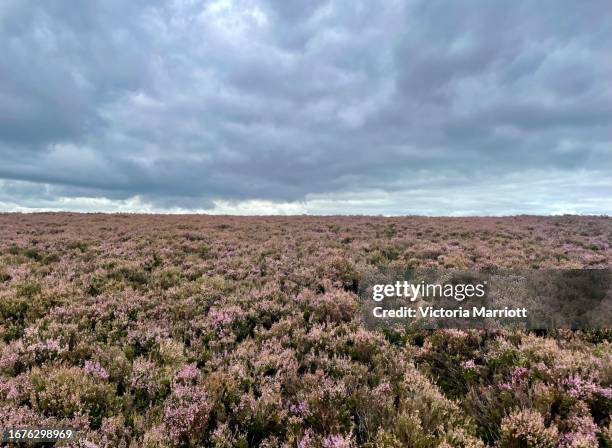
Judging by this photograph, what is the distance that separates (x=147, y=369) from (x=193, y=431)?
75.0 inches

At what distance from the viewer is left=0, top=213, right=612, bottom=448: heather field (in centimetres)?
480

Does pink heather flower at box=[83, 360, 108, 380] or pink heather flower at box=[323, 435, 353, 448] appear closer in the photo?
pink heather flower at box=[323, 435, 353, 448]

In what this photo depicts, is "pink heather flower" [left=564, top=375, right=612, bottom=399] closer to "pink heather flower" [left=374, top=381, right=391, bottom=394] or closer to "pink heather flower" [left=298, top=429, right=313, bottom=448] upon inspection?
"pink heather flower" [left=374, top=381, right=391, bottom=394]

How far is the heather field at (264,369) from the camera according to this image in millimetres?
4805

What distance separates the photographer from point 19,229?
22484 mm

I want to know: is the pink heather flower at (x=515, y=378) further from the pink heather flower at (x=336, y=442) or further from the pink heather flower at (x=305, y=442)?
the pink heather flower at (x=305, y=442)

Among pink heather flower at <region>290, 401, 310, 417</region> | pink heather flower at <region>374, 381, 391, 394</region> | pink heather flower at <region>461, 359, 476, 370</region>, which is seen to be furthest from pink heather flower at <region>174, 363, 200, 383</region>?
pink heather flower at <region>461, 359, 476, 370</region>

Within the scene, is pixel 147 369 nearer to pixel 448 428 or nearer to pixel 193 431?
pixel 193 431

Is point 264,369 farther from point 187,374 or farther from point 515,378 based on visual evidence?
point 515,378

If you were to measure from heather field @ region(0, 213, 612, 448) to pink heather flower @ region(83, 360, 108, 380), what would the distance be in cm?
2

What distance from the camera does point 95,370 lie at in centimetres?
611

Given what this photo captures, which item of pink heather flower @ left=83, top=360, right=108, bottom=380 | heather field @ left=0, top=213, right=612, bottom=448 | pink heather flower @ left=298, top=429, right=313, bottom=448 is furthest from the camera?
pink heather flower @ left=83, top=360, right=108, bottom=380

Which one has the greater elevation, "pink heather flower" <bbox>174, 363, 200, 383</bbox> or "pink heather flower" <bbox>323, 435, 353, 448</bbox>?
"pink heather flower" <bbox>174, 363, 200, 383</bbox>

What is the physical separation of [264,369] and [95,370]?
A: 116 inches
